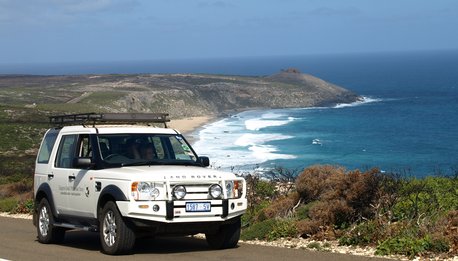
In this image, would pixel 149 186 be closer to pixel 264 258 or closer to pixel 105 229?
pixel 105 229

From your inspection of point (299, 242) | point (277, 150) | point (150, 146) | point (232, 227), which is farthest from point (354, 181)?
point (277, 150)

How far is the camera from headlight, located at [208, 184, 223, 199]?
1246cm

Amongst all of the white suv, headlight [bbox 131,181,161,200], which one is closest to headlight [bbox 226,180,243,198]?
the white suv

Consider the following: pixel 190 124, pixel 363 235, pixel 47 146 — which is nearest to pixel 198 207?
pixel 363 235

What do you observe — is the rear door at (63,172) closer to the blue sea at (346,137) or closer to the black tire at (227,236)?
the black tire at (227,236)

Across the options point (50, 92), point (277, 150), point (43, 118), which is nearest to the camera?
point (277, 150)

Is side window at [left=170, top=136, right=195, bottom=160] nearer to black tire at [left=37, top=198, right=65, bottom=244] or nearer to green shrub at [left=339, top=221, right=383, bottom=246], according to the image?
black tire at [left=37, top=198, right=65, bottom=244]

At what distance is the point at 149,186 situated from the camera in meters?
12.3

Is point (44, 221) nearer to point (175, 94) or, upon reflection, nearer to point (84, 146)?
point (84, 146)

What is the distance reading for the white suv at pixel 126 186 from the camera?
1227 centimetres

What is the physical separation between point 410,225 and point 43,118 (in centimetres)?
7855

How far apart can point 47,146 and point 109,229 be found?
2.80m

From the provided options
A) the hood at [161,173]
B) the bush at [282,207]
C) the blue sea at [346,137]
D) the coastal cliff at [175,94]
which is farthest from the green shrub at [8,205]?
the coastal cliff at [175,94]

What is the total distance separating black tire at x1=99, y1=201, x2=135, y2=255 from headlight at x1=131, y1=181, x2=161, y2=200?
411 millimetres
